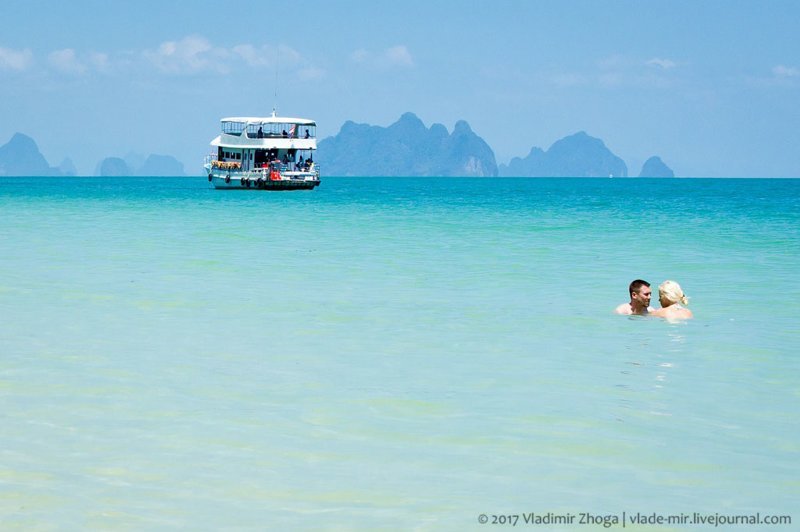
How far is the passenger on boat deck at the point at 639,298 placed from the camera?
514 inches

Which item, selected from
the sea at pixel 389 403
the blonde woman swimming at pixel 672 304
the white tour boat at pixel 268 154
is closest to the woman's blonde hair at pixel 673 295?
the blonde woman swimming at pixel 672 304

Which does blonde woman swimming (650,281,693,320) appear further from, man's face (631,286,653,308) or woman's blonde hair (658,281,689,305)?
man's face (631,286,653,308)

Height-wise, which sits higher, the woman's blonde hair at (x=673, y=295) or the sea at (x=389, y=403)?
the woman's blonde hair at (x=673, y=295)

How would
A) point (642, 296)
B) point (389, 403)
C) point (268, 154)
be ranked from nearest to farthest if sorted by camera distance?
point (389, 403) < point (642, 296) < point (268, 154)

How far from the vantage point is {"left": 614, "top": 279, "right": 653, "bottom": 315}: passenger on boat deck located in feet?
42.8

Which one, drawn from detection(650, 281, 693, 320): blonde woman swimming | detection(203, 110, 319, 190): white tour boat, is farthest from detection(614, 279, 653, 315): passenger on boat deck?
detection(203, 110, 319, 190): white tour boat

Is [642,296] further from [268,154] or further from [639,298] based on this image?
[268,154]

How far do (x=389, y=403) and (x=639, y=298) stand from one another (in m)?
5.81

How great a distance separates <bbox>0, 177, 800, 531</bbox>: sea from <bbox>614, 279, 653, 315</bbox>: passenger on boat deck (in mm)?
197

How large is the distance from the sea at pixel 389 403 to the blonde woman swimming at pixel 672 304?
162 millimetres

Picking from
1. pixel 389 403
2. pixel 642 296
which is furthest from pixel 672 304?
pixel 389 403

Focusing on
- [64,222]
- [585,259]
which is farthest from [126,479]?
[64,222]

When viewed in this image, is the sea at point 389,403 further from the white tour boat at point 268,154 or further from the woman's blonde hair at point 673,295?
the white tour boat at point 268,154

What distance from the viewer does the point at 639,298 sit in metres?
13.1
